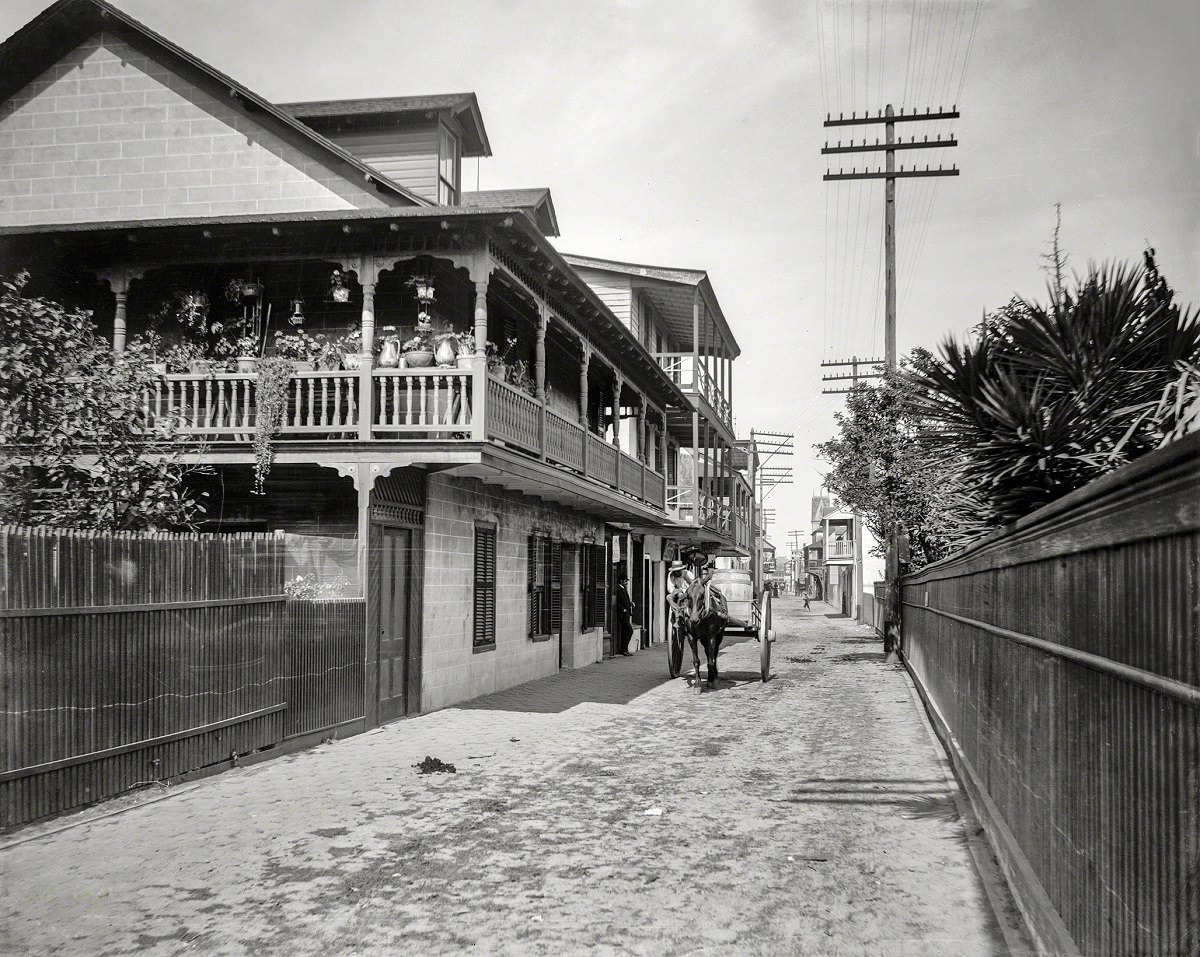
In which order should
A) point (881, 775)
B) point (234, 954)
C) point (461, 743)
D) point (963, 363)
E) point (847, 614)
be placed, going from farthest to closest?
1. point (847, 614)
2. point (461, 743)
3. point (881, 775)
4. point (963, 363)
5. point (234, 954)

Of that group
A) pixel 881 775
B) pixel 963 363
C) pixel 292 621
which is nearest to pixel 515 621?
pixel 292 621

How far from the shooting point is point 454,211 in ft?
39.8

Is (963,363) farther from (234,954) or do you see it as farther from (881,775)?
(234,954)

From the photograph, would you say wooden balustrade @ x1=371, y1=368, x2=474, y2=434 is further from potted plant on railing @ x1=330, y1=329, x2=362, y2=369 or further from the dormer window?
the dormer window

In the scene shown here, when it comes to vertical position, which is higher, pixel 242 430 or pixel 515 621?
pixel 242 430

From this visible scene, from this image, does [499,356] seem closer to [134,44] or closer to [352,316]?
[352,316]

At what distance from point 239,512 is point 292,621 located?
371 cm

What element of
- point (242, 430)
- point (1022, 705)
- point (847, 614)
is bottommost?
point (847, 614)

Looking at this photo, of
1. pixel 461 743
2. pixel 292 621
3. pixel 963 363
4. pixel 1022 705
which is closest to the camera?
pixel 1022 705

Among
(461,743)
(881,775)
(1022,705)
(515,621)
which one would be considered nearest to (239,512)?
(461,743)

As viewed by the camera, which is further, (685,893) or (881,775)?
(881,775)

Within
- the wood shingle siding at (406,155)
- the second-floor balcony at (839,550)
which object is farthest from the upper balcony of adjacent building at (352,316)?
the second-floor balcony at (839,550)

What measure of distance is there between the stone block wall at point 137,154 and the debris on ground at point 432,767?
8.93m

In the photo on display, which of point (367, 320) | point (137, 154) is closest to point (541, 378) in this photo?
point (367, 320)
